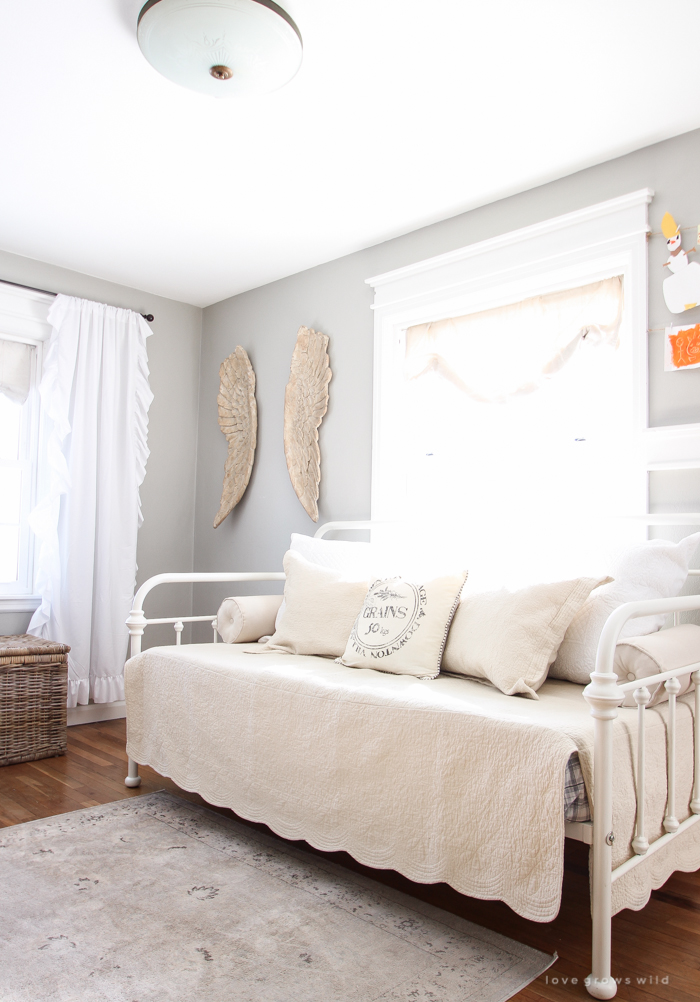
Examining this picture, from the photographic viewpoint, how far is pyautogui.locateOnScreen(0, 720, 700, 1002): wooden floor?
4.46 ft

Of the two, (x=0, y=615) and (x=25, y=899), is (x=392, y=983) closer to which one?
(x=25, y=899)

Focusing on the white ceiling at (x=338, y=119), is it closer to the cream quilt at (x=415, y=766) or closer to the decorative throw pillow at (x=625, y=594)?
the decorative throw pillow at (x=625, y=594)

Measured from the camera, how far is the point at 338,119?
7.41 feet

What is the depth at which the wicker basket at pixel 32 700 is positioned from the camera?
2.79m

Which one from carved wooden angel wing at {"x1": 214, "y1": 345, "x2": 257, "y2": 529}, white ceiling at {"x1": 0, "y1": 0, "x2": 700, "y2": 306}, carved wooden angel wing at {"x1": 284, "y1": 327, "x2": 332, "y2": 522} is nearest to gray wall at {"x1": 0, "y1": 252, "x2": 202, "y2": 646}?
carved wooden angel wing at {"x1": 214, "y1": 345, "x2": 257, "y2": 529}

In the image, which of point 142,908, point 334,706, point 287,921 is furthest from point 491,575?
point 142,908

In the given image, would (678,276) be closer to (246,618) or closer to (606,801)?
(606,801)

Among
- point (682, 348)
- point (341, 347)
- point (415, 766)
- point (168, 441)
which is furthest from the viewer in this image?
point (168, 441)

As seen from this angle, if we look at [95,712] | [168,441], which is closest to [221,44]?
[168,441]

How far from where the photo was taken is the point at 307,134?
2342 millimetres

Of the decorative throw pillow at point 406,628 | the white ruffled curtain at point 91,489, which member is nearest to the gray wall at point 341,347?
the white ruffled curtain at point 91,489

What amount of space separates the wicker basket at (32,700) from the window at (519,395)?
149 cm

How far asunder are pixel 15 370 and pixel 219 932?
277 centimetres

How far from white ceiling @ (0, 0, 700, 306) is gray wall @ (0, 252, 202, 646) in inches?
27.8
